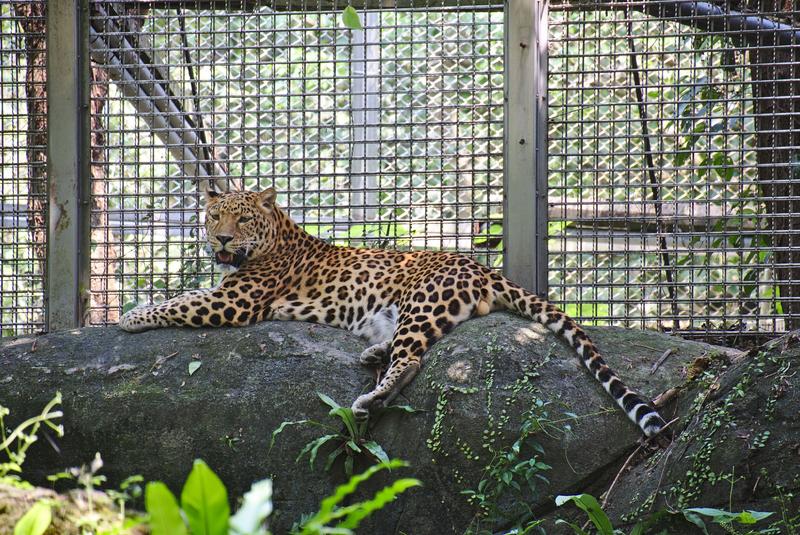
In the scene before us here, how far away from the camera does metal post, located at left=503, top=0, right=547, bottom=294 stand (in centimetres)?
687

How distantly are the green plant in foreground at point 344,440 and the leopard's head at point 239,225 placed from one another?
5.78 feet

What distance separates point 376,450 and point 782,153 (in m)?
4.06

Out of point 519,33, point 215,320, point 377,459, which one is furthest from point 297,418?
point 519,33

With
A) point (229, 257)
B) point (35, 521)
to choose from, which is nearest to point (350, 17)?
point (35, 521)

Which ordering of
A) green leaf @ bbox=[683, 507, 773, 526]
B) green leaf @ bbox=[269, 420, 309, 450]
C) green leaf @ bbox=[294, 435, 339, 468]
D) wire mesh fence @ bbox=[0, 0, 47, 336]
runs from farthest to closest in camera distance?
wire mesh fence @ bbox=[0, 0, 47, 336]
green leaf @ bbox=[269, 420, 309, 450]
green leaf @ bbox=[294, 435, 339, 468]
green leaf @ bbox=[683, 507, 773, 526]

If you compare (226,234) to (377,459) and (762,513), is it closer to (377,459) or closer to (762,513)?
(377,459)

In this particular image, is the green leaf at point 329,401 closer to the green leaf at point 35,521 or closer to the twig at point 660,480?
the twig at point 660,480

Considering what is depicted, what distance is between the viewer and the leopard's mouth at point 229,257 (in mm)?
7047

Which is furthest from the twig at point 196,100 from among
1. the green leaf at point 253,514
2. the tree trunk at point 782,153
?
the green leaf at point 253,514

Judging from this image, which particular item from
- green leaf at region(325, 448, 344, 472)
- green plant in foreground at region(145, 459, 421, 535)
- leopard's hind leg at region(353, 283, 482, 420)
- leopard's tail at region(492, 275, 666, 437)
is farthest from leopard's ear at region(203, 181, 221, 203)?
green plant in foreground at region(145, 459, 421, 535)

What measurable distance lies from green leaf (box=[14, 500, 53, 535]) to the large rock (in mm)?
3065

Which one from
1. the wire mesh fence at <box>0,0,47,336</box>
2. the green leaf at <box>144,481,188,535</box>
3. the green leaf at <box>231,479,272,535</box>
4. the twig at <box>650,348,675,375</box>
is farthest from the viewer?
the wire mesh fence at <box>0,0,47,336</box>

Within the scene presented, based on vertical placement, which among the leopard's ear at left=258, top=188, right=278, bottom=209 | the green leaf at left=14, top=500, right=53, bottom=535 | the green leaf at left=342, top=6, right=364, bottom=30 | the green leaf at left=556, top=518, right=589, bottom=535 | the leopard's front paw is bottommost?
the green leaf at left=556, top=518, right=589, bottom=535

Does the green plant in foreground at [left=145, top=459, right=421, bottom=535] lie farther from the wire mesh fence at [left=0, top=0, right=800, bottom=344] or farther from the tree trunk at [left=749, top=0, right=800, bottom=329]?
the tree trunk at [left=749, top=0, right=800, bottom=329]
